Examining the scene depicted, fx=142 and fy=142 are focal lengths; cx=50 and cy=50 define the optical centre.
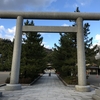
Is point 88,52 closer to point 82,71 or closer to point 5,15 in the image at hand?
point 82,71

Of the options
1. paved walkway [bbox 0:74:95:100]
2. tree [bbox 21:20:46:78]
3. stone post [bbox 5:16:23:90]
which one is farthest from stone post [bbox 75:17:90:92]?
tree [bbox 21:20:46:78]

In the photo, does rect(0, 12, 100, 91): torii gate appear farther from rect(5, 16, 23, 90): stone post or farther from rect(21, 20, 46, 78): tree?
rect(21, 20, 46, 78): tree

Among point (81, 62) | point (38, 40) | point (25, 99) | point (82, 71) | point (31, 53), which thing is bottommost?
point (25, 99)

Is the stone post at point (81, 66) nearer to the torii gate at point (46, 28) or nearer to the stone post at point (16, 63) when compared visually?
the torii gate at point (46, 28)

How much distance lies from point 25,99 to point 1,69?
49.1 meters

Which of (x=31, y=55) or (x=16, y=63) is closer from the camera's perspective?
(x=16, y=63)

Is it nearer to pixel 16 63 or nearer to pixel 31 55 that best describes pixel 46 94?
pixel 16 63

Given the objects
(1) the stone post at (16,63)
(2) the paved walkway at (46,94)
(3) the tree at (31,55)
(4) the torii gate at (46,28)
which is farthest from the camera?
(3) the tree at (31,55)

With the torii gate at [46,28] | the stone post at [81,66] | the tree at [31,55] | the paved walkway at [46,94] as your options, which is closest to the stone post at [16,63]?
the torii gate at [46,28]

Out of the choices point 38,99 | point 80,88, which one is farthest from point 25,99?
point 80,88

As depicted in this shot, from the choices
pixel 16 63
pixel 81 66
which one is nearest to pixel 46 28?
pixel 16 63

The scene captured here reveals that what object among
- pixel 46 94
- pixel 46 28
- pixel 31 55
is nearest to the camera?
pixel 46 94

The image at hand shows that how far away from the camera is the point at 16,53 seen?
12.9m

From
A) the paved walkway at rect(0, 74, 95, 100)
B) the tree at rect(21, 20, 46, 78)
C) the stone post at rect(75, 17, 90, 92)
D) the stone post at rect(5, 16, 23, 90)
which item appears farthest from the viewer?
the tree at rect(21, 20, 46, 78)
